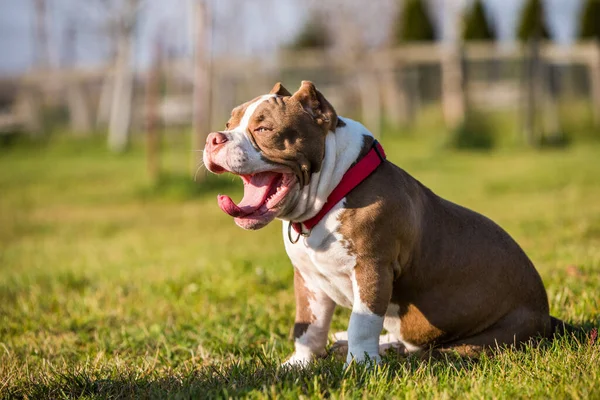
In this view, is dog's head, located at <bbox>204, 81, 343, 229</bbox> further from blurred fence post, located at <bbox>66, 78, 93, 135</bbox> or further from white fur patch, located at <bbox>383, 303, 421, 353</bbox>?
blurred fence post, located at <bbox>66, 78, 93, 135</bbox>

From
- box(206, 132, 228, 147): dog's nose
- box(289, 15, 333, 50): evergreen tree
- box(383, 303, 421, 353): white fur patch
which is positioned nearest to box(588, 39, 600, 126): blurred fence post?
box(289, 15, 333, 50): evergreen tree

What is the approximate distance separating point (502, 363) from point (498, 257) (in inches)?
22.2

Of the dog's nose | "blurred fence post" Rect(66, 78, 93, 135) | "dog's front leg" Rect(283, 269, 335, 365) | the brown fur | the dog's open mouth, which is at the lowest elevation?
"blurred fence post" Rect(66, 78, 93, 135)

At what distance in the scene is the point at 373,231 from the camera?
3.23 metres

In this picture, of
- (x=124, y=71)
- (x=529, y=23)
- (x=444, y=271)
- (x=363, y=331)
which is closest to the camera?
(x=363, y=331)

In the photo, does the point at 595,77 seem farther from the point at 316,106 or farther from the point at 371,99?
the point at 316,106

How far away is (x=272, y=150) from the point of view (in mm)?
3188

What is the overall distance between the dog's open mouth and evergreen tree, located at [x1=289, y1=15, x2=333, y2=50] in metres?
30.6

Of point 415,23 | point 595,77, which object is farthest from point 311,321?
point 415,23

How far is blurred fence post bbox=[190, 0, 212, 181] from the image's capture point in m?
12.0

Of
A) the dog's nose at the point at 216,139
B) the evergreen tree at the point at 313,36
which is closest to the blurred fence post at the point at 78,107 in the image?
Answer: the evergreen tree at the point at 313,36

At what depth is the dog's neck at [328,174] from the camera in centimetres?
327

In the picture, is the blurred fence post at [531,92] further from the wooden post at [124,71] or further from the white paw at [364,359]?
the white paw at [364,359]

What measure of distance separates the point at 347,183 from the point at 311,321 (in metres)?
0.78
